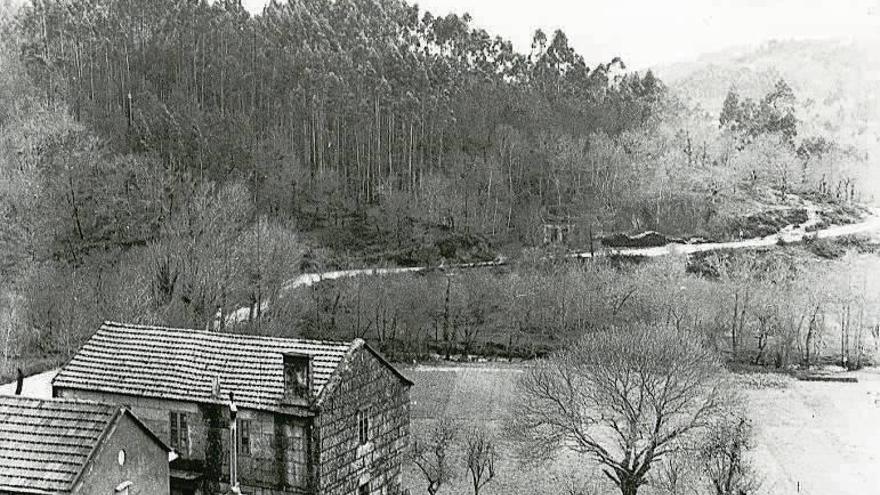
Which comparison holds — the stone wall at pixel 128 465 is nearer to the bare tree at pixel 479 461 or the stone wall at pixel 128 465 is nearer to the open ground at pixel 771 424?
the open ground at pixel 771 424

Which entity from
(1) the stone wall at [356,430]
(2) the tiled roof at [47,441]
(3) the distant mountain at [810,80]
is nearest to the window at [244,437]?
(1) the stone wall at [356,430]

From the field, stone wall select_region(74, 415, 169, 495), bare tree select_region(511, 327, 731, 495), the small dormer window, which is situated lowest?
the field

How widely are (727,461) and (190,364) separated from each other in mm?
21031

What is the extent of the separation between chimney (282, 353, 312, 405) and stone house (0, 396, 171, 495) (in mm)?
4717

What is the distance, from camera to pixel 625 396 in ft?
117

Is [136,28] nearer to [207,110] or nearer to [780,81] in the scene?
[207,110]

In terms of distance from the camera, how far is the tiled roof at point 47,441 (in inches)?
862

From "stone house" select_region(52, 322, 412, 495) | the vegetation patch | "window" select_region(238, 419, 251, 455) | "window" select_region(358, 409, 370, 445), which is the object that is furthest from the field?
the vegetation patch

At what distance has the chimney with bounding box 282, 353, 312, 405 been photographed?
27.2 m

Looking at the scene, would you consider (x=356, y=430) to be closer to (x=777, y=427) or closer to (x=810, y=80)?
(x=777, y=427)

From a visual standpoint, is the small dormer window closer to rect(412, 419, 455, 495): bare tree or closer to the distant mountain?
rect(412, 419, 455, 495): bare tree

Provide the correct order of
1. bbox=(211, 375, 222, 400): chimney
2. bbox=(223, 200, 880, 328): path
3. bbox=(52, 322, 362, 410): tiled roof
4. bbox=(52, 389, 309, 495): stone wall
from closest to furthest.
Result: bbox=(52, 389, 309, 495): stone wall
bbox=(211, 375, 222, 400): chimney
bbox=(52, 322, 362, 410): tiled roof
bbox=(223, 200, 880, 328): path

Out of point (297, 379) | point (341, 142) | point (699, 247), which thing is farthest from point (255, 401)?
point (341, 142)

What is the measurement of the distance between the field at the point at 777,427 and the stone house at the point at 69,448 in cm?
1653
